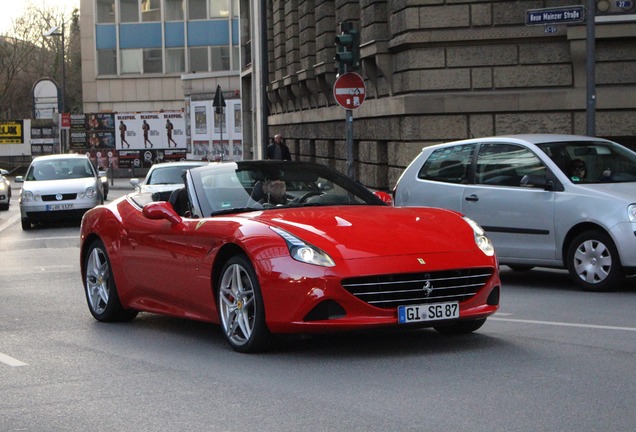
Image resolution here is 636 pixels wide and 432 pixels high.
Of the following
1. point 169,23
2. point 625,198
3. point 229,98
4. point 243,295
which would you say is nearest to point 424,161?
point 625,198

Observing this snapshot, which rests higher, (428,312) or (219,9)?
(219,9)

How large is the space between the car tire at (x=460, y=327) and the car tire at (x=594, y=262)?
3.68 m

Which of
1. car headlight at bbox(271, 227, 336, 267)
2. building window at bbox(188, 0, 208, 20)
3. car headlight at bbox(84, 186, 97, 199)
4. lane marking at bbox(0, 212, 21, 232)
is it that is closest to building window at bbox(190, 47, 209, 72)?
building window at bbox(188, 0, 208, 20)

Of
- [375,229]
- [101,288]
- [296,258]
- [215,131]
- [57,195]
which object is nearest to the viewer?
[296,258]

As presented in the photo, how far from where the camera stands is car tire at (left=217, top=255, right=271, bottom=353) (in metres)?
8.27

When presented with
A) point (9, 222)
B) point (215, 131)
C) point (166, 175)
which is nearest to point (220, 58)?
point (215, 131)

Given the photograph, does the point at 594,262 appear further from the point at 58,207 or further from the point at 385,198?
the point at 58,207

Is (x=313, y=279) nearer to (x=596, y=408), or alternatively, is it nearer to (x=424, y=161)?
(x=596, y=408)

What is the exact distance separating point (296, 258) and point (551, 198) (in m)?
5.54

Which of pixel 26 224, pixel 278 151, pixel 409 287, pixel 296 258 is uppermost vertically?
pixel 278 151

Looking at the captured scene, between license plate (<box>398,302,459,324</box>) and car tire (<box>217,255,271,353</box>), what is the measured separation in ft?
2.88

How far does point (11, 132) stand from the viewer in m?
76.6

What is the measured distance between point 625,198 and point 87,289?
5.06 metres

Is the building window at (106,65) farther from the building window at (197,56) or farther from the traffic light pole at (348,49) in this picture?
the traffic light pole at (348,49)
